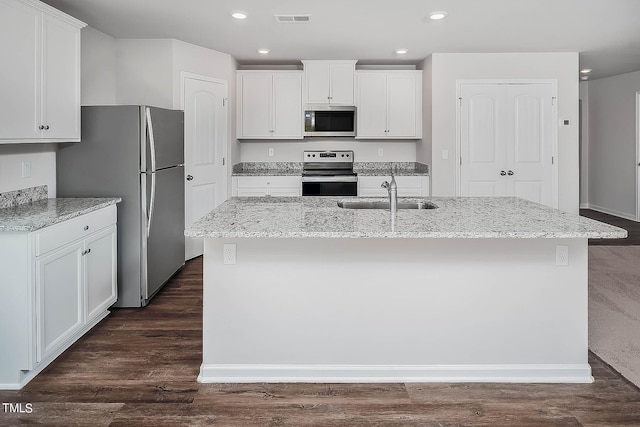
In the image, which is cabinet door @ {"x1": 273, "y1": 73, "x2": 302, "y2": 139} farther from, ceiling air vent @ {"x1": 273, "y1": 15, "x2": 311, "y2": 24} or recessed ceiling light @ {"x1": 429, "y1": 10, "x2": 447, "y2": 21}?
recessed ceiling light @ {"x1": 429, "y1": 10, "x2": 447, "y2": 21}

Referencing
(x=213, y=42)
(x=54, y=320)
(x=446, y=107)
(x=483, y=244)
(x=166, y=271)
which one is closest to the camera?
(x=483, y=244)

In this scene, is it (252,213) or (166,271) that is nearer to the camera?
(252,213)

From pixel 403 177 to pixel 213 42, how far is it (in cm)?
264

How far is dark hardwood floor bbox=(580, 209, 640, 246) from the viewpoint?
6375 mm

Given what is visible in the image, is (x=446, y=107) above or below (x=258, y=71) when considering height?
below

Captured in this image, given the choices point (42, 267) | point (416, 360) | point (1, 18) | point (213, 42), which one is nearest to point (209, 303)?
point (42, 267)

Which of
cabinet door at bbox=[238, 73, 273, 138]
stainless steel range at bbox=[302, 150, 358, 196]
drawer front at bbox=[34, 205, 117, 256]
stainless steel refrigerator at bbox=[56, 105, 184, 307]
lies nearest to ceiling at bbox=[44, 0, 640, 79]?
cabinet door at bbox=[238, 73, 273, 138]

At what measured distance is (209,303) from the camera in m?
2.67

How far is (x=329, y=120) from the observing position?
21.0ft

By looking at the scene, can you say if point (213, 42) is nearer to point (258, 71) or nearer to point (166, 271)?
point (258, 71)

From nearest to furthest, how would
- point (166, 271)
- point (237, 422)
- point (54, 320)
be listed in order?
point (237, 422) → point (54, 320) → point (166, 271)

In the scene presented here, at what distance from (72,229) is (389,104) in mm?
4347

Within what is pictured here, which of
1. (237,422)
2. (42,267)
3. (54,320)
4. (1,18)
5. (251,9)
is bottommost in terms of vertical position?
(237,422)

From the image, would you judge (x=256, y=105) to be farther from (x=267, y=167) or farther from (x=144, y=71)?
(x=144, y=71)
